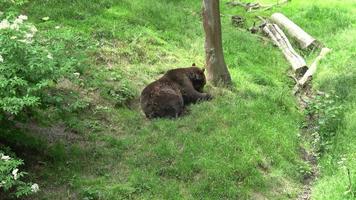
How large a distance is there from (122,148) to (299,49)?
9139 mm

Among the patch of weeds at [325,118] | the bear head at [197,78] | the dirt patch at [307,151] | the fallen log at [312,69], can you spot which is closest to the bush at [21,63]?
the bear head at [197,78]

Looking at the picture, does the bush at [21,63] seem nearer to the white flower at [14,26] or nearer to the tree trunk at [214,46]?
the white flower at [14,26]

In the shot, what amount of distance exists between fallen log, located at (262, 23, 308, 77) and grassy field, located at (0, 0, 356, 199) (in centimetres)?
31

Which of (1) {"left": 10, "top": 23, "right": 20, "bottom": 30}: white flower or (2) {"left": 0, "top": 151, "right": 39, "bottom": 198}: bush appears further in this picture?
(1) {"left": 10, "top": 23, "right": 20, "bottom": 30}: white flower

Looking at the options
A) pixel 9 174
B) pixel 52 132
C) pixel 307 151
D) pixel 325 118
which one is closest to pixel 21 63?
pixel 9 174

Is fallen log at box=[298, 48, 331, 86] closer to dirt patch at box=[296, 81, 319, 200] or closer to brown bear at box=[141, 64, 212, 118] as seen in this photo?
dirt patch at box=[296, 81, 319, 200]

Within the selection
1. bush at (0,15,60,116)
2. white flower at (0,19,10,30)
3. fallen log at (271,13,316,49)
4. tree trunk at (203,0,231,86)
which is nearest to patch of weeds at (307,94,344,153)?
tree trunk at (203,0,231,86)

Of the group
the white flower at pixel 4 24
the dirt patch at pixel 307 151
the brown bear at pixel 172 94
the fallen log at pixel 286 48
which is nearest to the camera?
the white flower at pixel 4 24

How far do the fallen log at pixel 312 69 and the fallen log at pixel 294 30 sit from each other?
93cm

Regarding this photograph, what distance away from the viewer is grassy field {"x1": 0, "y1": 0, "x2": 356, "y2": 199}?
28.9 ft

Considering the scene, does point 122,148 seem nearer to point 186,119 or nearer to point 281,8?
point 186,119

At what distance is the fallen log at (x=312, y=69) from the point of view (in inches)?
557

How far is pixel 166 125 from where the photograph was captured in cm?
1066

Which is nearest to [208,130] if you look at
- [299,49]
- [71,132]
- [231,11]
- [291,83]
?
[71,132]
